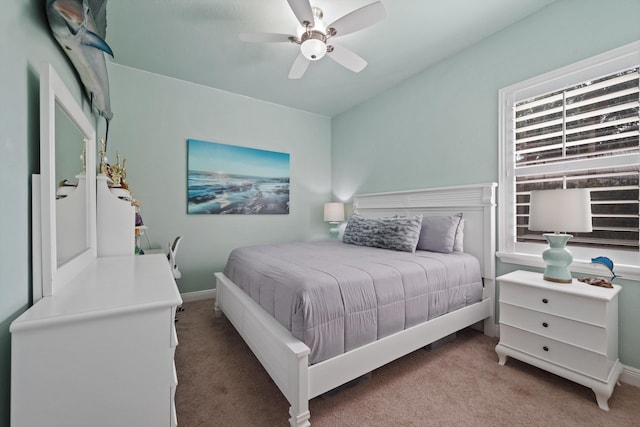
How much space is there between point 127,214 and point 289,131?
2.65 m

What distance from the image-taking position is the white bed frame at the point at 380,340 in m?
1.31

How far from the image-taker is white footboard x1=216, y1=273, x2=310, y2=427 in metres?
1.27

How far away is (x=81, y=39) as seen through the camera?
1265 mm

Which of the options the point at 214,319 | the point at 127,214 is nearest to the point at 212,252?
the point at 214,319

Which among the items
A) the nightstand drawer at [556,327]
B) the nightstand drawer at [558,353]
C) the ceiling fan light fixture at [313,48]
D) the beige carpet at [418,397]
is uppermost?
the ceiling fan light fixture at [313,48]

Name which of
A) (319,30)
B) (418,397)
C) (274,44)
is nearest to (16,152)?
(319,30)

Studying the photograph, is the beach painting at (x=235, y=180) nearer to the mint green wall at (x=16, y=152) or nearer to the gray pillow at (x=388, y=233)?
the gray pillow at (x=388, y=233)

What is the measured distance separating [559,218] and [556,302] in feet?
1.71

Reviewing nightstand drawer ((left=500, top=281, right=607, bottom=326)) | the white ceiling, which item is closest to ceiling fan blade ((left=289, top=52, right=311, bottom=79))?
the white ceiling

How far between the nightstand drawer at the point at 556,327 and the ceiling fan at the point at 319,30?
2.19m

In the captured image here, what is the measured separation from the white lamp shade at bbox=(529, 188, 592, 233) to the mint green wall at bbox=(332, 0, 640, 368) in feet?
1.98

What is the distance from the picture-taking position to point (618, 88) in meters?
1.82

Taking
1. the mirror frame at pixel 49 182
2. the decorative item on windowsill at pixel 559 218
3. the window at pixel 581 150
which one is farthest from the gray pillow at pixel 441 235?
the mirror frame at pixel 49 182

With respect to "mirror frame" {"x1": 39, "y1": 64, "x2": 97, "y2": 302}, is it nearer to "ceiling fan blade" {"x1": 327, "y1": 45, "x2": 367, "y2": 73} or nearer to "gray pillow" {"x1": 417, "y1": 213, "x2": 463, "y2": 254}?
"ceiling fan blade" {"x1": 327, "y1": 45, "x2": 367, "y2": 73}
